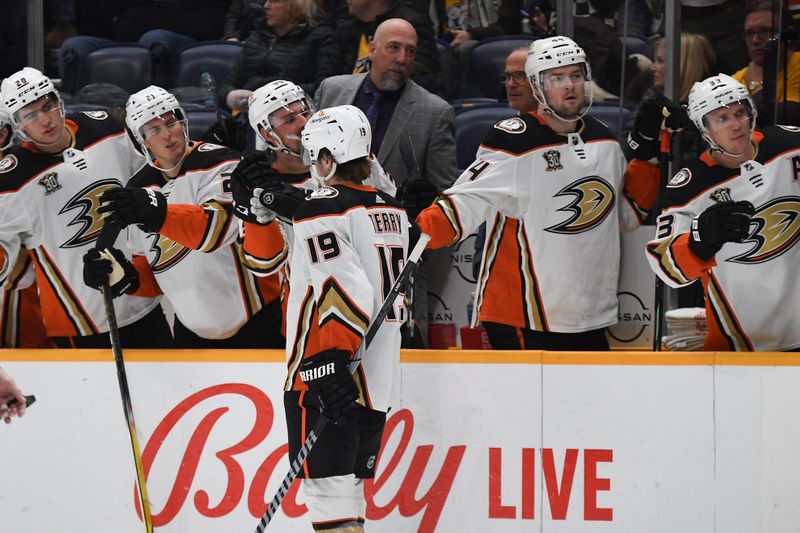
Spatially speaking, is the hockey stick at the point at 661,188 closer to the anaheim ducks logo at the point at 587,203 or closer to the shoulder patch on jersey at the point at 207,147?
the anaheim ducks logo at the point at 587,203

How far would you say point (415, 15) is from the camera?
532 centimetres

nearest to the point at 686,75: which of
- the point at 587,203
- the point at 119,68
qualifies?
the point at 587,203

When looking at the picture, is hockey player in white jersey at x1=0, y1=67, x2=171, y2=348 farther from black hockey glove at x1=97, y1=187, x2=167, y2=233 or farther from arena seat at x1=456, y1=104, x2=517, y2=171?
arena seat at x1=456, y1=104, x2=517, y2=171

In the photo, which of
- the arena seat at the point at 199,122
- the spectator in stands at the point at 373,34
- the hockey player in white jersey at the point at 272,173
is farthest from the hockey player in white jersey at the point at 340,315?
the arena seat at the point at 199,122

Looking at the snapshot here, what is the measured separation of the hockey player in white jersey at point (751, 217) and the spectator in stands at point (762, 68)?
51 cm

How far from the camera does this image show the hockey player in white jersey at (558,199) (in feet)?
13.1

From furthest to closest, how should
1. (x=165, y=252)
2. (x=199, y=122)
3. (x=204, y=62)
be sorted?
(x=204, y=62) → (x=199, y=122) → (x=165, y=252)

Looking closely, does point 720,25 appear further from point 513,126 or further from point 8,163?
point 8,163

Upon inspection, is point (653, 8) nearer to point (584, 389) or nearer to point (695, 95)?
point (695, 95)

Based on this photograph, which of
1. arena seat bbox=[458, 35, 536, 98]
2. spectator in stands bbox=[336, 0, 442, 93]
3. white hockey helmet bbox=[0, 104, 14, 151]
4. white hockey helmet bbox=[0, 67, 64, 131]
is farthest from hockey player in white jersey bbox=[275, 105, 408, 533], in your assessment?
arena seat bbox=[458, 35, 536, 98]

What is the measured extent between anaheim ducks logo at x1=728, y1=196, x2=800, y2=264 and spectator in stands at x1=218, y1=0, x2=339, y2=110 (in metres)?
2.23

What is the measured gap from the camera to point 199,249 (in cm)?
394

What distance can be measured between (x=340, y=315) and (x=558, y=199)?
108cm

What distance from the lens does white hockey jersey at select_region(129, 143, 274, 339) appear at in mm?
4062
